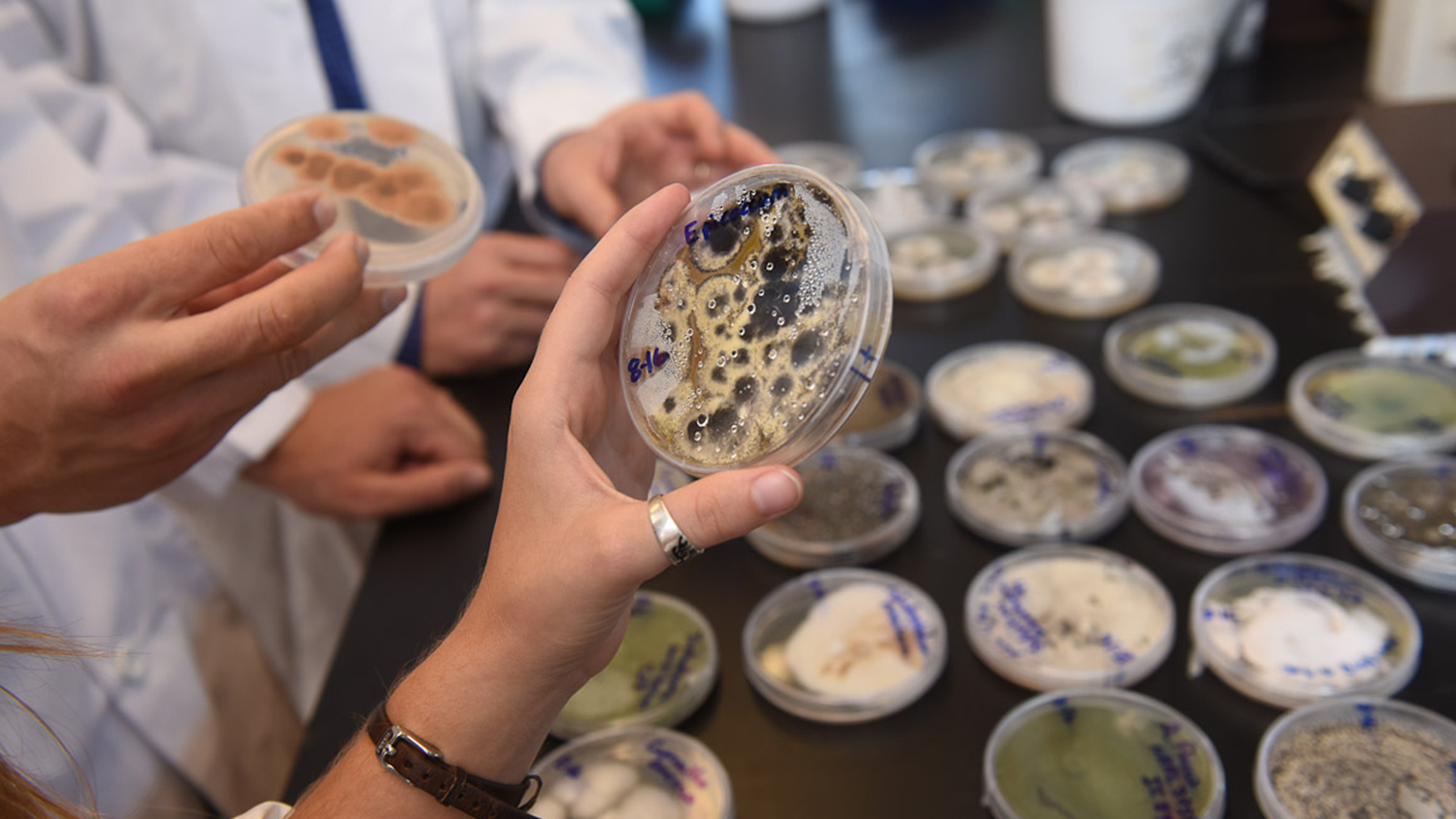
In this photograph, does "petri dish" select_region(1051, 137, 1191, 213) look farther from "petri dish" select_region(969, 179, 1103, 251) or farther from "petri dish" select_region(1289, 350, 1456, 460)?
"petri dish" select_region(1289, 350, 1456, 460)

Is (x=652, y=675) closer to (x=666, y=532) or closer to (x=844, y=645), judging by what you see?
(x=844, y=645)

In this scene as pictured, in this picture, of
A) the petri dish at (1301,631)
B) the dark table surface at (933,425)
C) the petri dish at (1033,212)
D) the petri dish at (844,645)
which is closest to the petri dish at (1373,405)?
the dark table surface at (933,425)

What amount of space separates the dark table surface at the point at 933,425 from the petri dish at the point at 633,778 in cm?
4

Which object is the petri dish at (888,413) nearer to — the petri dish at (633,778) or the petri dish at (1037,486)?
the petri dish at (1037,486)

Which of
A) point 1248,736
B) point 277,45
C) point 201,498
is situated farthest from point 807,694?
point 277,45

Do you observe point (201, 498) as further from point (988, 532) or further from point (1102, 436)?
point (1102, 436)

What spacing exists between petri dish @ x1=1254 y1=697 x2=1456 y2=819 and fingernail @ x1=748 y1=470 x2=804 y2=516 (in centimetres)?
62

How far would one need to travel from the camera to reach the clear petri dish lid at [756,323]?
35.4 inches

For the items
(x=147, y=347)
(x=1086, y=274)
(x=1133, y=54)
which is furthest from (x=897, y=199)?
(x=147, y=347)

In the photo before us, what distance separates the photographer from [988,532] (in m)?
1.38

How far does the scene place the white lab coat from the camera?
4.64 ft

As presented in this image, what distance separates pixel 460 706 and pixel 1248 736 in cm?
82

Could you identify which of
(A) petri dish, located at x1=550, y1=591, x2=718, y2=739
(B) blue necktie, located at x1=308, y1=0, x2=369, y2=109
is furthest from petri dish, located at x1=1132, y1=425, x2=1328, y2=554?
(B) blue necktie, located at x1=308, y1=0, x2=369, y2=109

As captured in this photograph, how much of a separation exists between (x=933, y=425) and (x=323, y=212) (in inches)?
37.1
